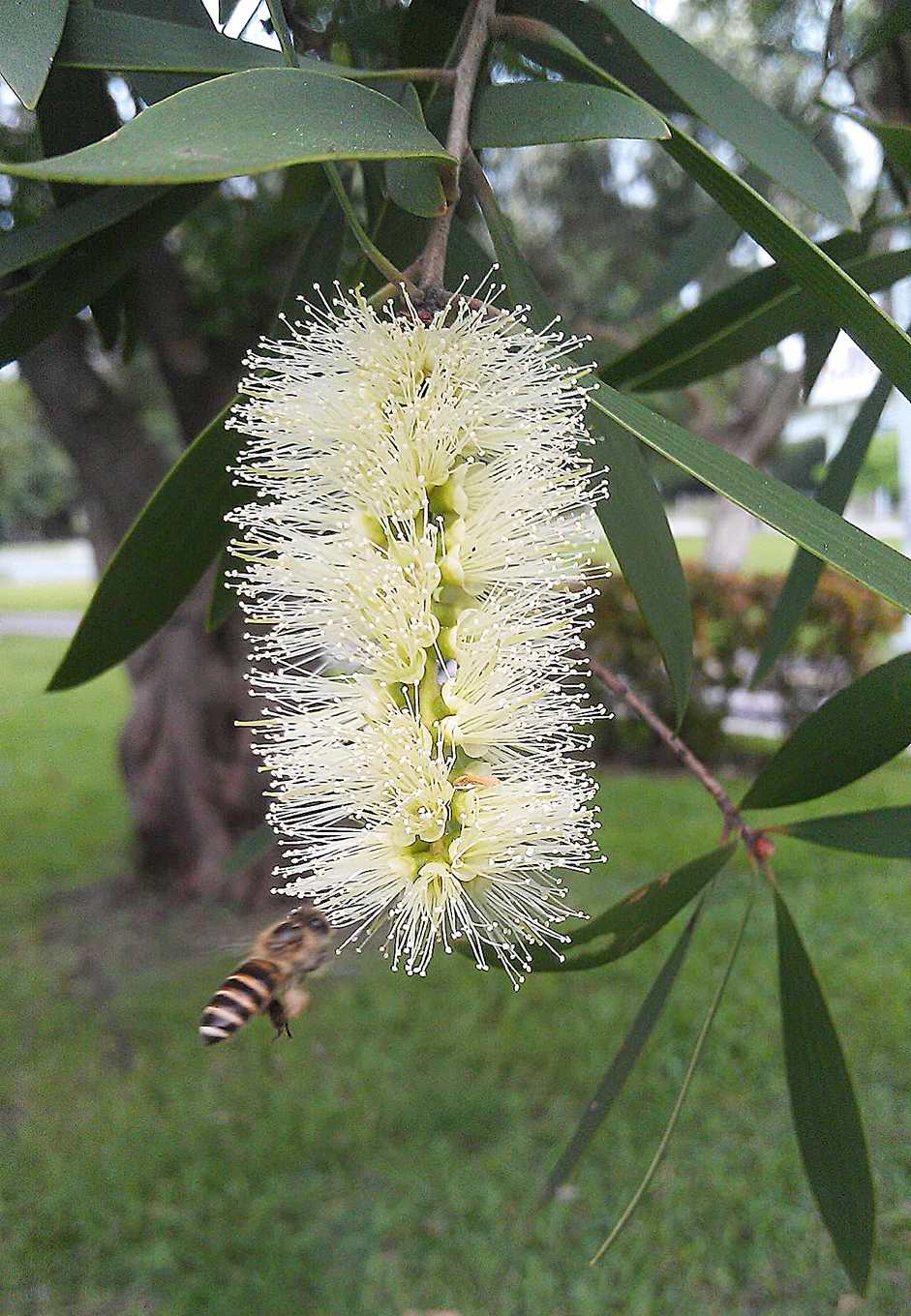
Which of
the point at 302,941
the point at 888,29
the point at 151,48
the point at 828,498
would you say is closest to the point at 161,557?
the point at 151,48

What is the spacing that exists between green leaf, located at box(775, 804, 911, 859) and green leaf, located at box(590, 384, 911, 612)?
1.37 feet

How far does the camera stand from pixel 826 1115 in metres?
1.18

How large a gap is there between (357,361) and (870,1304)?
7.56 ft

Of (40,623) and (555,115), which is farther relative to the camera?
(40,623)

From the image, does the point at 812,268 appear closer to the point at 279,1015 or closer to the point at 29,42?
the point at 29,42

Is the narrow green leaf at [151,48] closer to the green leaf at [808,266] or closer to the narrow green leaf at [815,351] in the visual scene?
the green leaf at [808,266]

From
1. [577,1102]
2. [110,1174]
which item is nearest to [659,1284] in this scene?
[577,1102]

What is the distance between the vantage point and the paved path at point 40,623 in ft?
55.3

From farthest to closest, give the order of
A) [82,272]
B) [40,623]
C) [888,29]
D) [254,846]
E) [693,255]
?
[40,623] < [693,255] < [254,846] < [888,29] < [82,272]

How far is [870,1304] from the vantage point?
7.62ft

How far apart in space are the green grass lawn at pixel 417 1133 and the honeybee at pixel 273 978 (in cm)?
137

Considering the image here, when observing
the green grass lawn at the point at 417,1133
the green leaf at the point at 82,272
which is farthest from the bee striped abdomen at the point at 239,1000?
the green grass lawn at the point at 417,1133

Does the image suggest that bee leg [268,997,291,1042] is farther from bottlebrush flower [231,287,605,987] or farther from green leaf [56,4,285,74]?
green leaf [56,4,285,74]

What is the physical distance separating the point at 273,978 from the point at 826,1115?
0.59 m
